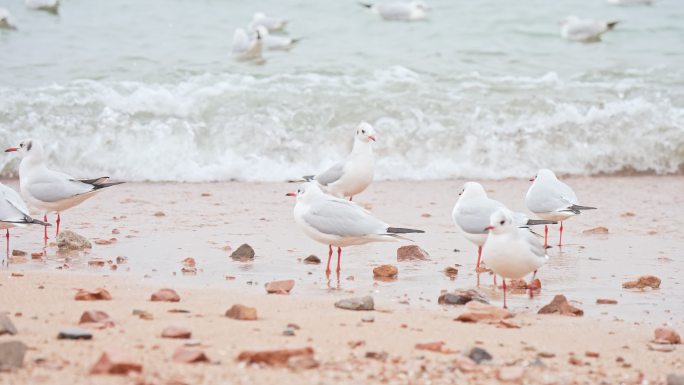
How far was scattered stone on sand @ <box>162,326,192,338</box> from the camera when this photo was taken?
14.5ft

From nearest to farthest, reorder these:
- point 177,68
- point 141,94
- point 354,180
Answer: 1. point 354,180
2. point 141,94
3. point 177,68

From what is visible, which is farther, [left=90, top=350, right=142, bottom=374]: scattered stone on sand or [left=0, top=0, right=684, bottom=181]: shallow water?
[left=0, top=0, right=684, bottom=181]: shallow water

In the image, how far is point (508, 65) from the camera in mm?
15008

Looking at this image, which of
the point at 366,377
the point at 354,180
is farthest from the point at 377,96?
the point at 366,377

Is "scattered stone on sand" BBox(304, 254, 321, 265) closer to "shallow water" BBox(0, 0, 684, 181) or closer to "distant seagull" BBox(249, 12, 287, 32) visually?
"shallow water" BBox(0, 0, 684, 181)

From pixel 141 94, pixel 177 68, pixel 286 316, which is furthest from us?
pixel 177 68

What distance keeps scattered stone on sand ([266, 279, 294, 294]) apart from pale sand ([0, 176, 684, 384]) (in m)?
0.07

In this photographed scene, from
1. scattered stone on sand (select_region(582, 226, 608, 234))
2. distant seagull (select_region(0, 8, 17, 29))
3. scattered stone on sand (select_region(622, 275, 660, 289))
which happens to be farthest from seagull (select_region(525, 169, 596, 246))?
distant seagull (select_region(0, 8, 17, 29))

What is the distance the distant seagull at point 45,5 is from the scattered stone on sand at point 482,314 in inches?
526

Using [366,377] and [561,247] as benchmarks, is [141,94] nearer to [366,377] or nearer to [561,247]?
[561,247]

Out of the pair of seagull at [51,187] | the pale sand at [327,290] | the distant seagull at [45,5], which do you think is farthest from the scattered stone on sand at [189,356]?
the distant seagull at [45,5]

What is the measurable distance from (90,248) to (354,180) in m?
2.64

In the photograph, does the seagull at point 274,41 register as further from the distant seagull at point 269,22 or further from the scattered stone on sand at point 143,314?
the scattered stone on sand at point 143,314

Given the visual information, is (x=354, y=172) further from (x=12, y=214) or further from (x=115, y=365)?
(x=115, y=365)
